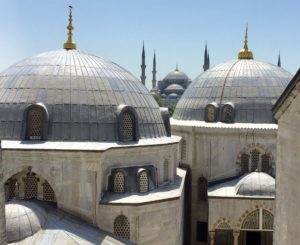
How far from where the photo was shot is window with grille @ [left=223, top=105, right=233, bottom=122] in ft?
69.2

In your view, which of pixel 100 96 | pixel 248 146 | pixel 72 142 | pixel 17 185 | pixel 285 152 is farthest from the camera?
pixel 248 146

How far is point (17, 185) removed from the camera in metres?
14.0

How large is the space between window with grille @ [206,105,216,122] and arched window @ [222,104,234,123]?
1.63 feet

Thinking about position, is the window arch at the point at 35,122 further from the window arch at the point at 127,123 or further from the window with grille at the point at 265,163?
the window with grille at the point at 265,163

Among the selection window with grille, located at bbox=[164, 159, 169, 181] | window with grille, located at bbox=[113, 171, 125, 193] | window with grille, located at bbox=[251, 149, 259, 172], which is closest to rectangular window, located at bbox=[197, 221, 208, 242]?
window with grille, located at bbox=[251, 149, 259, 172]

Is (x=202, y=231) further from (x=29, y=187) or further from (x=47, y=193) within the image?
(x=29, y=187)

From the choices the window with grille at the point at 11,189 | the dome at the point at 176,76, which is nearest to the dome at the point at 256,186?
the window with grille at the point at 11,189

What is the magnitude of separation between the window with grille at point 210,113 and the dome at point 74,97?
13.2 ft

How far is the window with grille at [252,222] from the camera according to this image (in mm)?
17172

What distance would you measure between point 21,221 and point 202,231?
→ 1138 cm

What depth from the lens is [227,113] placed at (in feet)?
69.6

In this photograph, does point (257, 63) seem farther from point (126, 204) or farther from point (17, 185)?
point (17, 185)

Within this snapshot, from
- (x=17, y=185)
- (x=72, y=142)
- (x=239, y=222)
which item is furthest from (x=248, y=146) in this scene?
(x=17, y=185)

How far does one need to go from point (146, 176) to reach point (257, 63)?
1163 centimetres
